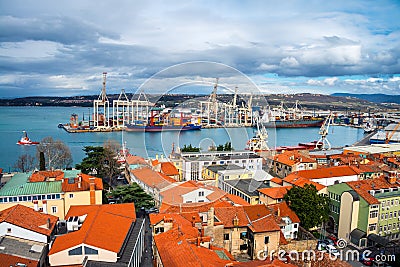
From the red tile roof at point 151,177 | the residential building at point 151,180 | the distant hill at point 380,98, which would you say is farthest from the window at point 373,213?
the distant hill at point 380,98

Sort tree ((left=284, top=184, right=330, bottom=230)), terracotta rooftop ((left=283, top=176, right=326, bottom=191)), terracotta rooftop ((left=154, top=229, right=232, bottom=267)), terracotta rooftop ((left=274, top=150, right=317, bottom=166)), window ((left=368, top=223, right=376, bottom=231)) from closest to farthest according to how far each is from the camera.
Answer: terracotta rooftop ((left=154, top=229, right=232, bottom=267))
tree ((left=284, top=184, right=330, bottom=230))
window ((left=368, top=223, right=376, bottom=231))
terracotta rooftop ((left=283, top=176, right=326, bottom=191))
terracotta rooftop ((left=274, top=150, right=317, bottom=166))

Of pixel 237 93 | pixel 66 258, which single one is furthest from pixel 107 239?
pixel 237 93

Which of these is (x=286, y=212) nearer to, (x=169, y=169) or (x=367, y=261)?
(x=367, y=261)

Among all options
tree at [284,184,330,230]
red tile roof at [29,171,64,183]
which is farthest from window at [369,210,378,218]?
red tile roof at [29,171,64,183]

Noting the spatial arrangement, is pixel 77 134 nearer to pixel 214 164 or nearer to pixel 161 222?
pixel 214 164

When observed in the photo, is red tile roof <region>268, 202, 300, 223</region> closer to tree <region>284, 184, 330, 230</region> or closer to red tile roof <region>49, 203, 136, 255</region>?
tree <region>284, 184, 330, 230</region>

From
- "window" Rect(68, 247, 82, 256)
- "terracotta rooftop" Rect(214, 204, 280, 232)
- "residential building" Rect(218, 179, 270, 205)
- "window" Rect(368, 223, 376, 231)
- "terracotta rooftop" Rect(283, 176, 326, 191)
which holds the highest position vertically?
"window" Rect(68, 247, 82, 256)

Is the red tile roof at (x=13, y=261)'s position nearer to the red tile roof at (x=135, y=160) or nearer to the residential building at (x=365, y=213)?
the residential building at (x=365, y=213)
